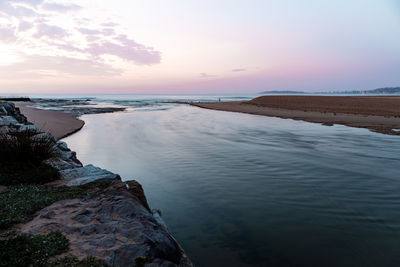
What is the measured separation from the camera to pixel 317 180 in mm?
8859

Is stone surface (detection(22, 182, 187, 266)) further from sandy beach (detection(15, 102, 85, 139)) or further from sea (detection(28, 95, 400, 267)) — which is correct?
sandy beach (detection(15, 102, 85, 139))

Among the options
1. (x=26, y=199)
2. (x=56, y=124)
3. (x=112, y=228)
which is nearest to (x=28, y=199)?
(x=26, y=199)

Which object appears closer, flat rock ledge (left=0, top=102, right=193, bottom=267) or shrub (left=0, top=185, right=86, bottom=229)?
flat rock ledge (left=0, top=102, right=193, bottom=267)

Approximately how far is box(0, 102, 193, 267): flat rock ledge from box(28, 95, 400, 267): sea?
1.13m

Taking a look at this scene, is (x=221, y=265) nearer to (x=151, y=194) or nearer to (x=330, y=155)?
(x=151, y=194)

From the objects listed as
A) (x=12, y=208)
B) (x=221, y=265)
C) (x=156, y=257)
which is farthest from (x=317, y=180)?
(x=12, y=208)

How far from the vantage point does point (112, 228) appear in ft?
13.2

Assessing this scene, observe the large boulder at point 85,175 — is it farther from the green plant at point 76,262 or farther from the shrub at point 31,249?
the green plant at point 76,262

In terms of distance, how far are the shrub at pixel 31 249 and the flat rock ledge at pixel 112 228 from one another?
0.17 metres

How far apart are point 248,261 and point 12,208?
460 cm

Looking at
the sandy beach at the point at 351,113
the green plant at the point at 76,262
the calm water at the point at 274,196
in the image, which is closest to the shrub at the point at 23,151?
the calm water at the point at 274,196

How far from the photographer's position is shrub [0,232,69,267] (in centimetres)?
299

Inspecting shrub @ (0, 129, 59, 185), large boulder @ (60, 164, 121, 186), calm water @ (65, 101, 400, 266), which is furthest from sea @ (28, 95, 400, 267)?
shrub @ (0, 129, 59, 185)

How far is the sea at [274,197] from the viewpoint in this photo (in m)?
4.86
